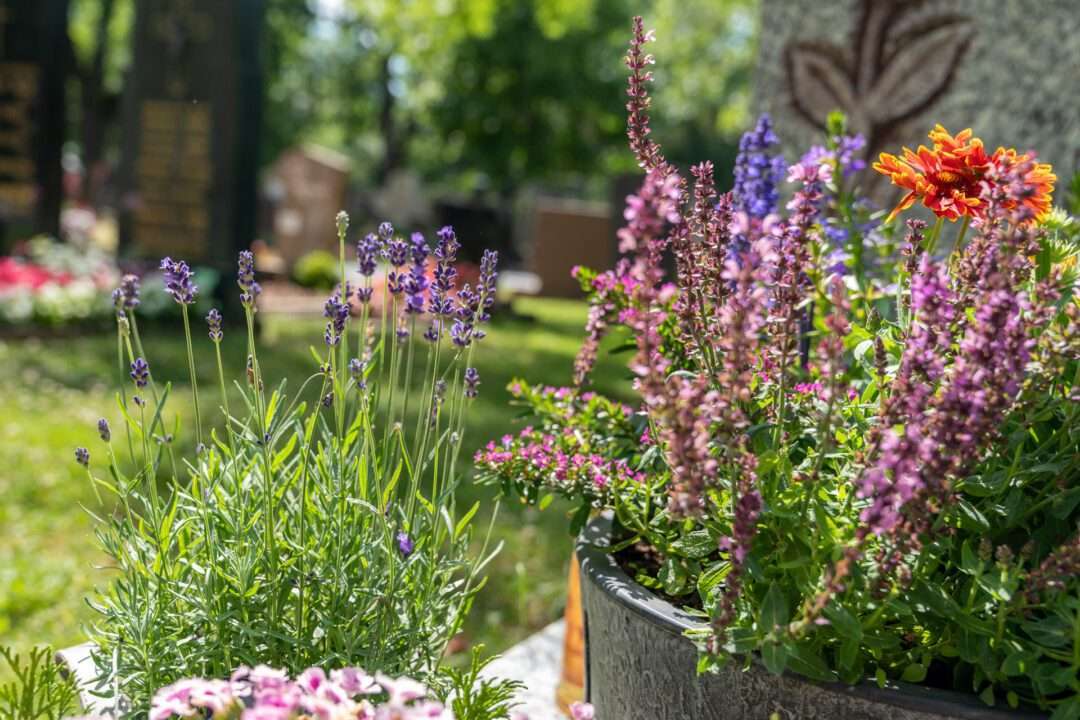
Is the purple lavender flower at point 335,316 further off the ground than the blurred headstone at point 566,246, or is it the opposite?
the purple lavender flower at point 335,316

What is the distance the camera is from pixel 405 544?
1.42m

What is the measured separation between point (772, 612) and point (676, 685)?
0.24 metres

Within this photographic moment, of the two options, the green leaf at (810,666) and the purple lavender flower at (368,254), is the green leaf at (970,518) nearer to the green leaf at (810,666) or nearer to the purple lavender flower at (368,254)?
the green leaf at (810,666)

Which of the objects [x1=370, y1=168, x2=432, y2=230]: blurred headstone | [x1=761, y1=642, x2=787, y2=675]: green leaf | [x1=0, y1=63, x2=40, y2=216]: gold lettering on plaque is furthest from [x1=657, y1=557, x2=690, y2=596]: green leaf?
[x1=370, y1=168, x2=432, y2=230]: blurred headstone

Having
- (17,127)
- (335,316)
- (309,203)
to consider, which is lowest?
(309,203)

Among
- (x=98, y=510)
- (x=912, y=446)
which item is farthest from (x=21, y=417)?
(x=912, y=446)

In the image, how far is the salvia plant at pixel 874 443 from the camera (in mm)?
1069

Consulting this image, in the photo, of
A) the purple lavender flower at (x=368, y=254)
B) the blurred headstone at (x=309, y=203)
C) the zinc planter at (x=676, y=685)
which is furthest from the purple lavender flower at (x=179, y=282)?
the blurred headstone at (x=309, y=203)

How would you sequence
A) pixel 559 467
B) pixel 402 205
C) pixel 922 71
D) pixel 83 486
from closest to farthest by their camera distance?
pixel 559 467 < pixel 922 71 < pixel 83 486 < pixel 402 205

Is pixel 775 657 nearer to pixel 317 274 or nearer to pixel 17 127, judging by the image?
pixel 17 127

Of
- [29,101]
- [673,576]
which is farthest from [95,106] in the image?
[673,576]

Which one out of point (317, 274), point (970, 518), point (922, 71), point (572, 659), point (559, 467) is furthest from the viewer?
point (317, 274)

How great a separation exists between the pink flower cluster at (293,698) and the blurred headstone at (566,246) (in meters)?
16.0

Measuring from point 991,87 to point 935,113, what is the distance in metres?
0.21
